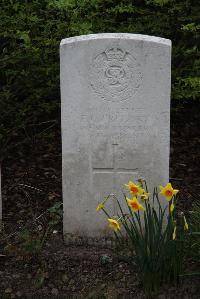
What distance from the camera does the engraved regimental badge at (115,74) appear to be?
4.29m

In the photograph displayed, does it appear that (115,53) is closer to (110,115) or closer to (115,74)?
(115,74)

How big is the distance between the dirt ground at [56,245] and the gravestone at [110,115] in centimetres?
39

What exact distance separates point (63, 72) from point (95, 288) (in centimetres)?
152

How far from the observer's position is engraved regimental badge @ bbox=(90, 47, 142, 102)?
169 inches

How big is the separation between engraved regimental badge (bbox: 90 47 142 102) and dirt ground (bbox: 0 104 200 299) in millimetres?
1185

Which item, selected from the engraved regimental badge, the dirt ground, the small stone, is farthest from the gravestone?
the small stone

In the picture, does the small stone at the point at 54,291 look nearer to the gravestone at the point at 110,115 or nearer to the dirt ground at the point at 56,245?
the dirt ground at the point at 56,245

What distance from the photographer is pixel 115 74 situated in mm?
4324

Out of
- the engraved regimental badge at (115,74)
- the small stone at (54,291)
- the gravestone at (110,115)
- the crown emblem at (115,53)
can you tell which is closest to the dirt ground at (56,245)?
the small stone at (54,291)

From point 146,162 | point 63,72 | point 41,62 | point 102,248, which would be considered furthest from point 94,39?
point 41,62

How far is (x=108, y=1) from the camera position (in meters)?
6.30

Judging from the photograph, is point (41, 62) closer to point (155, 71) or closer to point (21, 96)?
point (21, 96)

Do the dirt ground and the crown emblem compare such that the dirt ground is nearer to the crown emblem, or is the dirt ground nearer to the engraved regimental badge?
the engraved regimental badge

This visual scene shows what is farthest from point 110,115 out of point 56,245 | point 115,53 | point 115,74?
point 56,245
